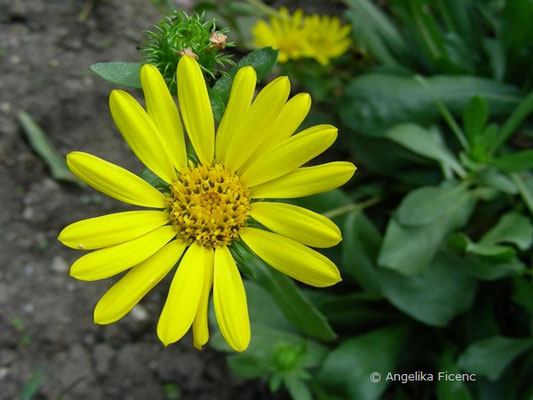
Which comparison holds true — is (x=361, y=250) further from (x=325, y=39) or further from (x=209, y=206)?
(x=325, y=39)

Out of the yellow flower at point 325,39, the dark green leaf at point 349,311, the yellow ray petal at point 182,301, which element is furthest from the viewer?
the yellow flower at point 325,39

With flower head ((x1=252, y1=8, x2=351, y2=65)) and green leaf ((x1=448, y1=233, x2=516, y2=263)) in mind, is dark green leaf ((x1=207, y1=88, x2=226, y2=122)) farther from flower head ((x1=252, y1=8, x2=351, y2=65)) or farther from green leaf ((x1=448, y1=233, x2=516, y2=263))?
flower head ((x1=252, y1=8, x2=351, y2=65))

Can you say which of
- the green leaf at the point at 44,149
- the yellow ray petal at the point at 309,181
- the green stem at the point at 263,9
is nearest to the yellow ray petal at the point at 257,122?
the yellow ray petal at the point at 309,181

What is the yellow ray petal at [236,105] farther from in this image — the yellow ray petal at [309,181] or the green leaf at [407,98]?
the green leaf at [407,98]

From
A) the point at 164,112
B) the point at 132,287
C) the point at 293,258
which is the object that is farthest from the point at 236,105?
the point at 132,287

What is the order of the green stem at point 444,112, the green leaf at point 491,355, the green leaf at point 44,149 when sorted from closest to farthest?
the green leaf at point 491,355 < the green stem at point 444,112 < the green leaf at point 44,149

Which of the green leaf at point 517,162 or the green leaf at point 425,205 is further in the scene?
the green leaf at point 425,205

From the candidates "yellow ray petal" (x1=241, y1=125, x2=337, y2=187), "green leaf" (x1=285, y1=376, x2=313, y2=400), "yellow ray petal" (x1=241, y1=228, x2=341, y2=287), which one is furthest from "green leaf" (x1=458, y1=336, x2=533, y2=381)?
"yellow ray petal" (x1=241, y1=125, x2=337, y2=187)
